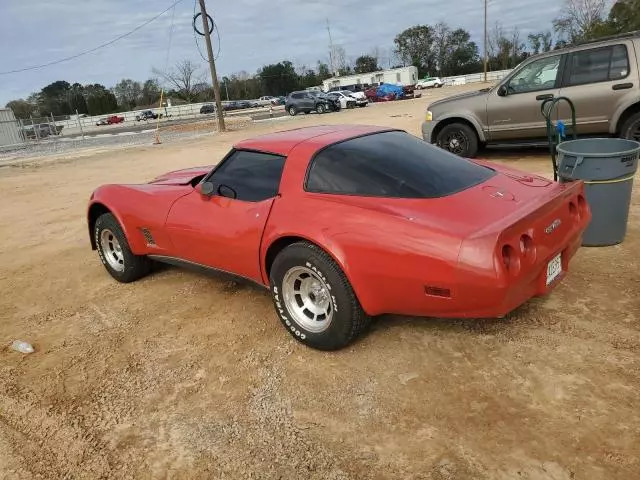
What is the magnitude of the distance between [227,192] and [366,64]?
4060 inches

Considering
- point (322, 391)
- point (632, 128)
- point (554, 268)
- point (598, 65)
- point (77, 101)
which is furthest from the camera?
point (77, 101)

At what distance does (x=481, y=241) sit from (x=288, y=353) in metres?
1.49

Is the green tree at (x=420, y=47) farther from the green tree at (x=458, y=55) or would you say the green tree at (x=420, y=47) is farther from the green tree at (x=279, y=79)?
the green tree at (x=279, y=79)

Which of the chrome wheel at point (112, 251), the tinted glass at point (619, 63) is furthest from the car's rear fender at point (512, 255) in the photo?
the tinted glass at point (619, 63)

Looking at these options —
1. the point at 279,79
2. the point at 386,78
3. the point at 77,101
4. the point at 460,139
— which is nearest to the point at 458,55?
the point at 386,78

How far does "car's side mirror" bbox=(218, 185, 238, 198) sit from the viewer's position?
380 cm

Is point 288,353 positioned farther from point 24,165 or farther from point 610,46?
→ point 24,165

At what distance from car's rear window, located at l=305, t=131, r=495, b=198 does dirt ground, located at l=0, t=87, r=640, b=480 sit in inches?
38.1

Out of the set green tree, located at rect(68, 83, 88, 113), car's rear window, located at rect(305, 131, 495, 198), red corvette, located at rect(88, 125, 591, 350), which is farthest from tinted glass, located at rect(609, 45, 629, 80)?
green tree, located at rect(68, 83, 88, 113)

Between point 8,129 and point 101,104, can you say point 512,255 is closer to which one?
point 8,129

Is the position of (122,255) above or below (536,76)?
below

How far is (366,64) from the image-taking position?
100 meters

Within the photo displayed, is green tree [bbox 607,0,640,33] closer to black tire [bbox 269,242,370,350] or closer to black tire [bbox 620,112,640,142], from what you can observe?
black tire [bbox 620,112,640,142]

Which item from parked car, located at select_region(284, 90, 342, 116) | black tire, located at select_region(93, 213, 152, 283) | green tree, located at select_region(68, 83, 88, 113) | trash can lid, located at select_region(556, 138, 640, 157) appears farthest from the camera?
green tree, located at select_region(68, 83, 88, 113)
